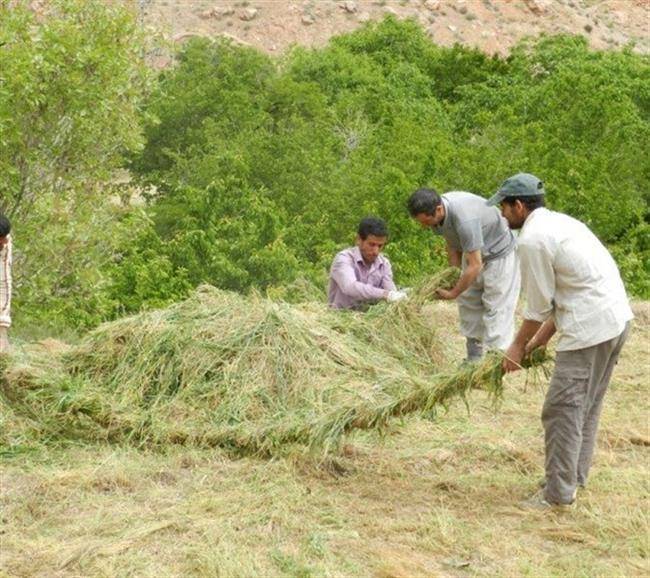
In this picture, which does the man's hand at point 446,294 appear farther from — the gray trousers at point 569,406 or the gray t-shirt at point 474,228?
the gray trousers at point 569,406

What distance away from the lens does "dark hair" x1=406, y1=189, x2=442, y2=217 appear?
21.7 ft

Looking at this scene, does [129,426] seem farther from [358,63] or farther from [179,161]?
[358,63]

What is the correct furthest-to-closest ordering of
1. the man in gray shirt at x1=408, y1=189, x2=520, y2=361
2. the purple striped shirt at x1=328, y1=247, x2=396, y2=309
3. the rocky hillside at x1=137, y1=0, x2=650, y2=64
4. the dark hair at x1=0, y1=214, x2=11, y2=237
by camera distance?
the rocky hillside at x1=137, y1=0, x2=650, y2=64, the purple striped shirt at x1=328, y1=247, x2=396, y2=309, the man in gray shirt at x1=408, y1=189, x2=520, y2=361, the dark hair at x1=0, y1=214, x2=11, y2=237

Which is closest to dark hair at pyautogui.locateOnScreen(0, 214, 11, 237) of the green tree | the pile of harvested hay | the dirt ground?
the pile of harvested hay

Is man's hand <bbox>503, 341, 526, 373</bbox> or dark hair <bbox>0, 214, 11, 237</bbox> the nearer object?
man's hand <bbox>503, 341, 526, 373</bbox>

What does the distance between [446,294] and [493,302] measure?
11.4 inches

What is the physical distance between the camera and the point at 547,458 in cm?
541

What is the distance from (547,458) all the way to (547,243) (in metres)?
0.99

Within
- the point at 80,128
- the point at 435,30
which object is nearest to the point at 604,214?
the point at 80,128

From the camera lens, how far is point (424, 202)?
6609mm

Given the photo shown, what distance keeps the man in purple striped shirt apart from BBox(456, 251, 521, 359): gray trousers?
2.05 ft

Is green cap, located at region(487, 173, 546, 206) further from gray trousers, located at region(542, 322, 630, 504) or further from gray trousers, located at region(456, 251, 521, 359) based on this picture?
gray trousers, located at region(456, 251, 521, 359)

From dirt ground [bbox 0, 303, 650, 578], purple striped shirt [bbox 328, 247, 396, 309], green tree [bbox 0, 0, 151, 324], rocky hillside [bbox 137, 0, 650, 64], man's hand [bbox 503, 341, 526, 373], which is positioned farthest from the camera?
rocky hillside [bbox 137, 0, 650, 64]

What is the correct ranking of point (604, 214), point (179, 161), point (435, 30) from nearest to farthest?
1. point (604, 214)
2. point (179, 161)
3. point (435, 30)
